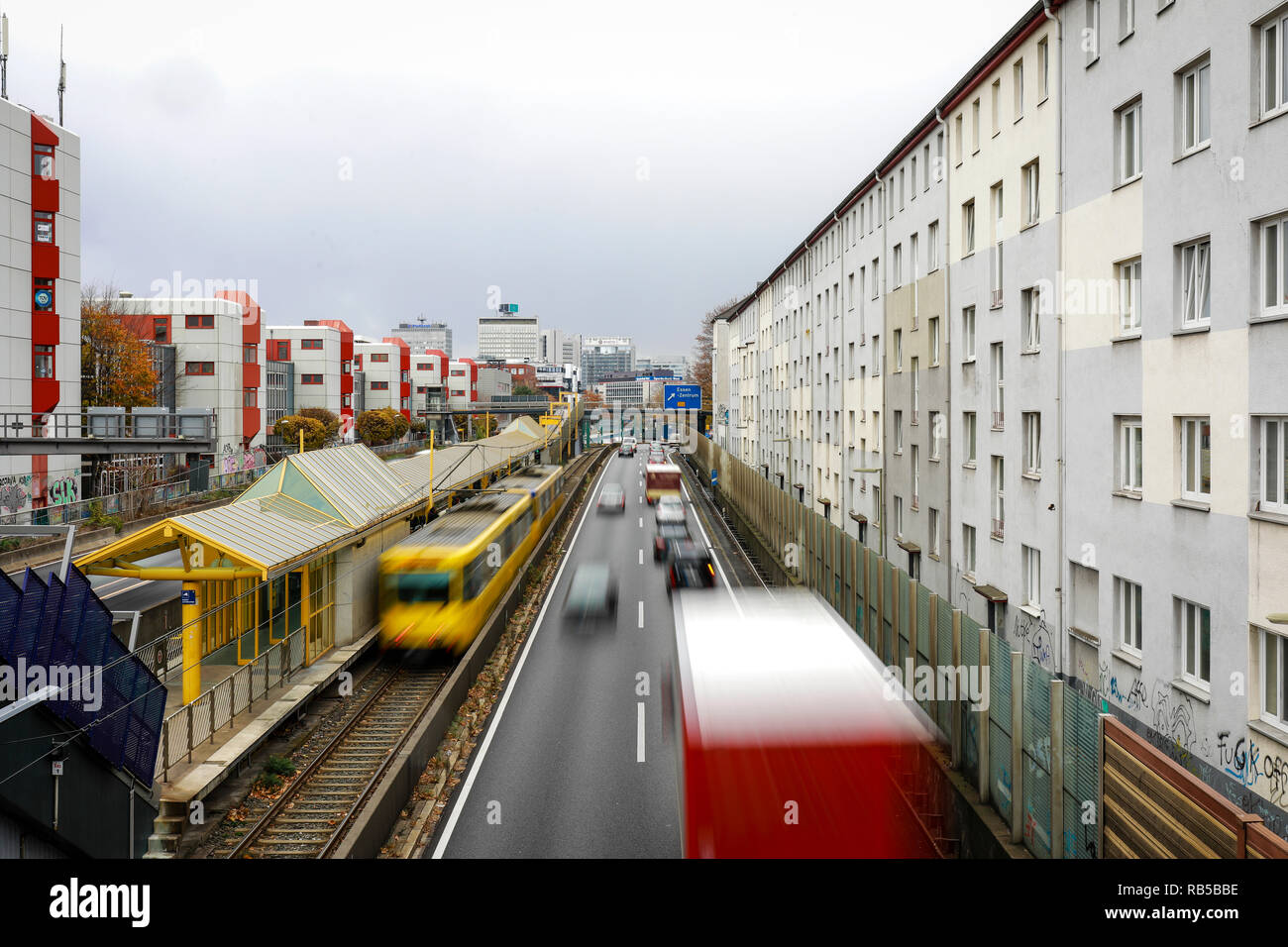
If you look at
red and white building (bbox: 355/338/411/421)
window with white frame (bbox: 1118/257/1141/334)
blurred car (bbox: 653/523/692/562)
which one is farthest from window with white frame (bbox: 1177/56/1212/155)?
red and white building (bbox: 355/338/411/421)

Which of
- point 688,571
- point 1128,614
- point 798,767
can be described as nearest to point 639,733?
point 1128,614

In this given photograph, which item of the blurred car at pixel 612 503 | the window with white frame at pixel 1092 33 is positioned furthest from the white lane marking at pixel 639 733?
the blurred car at pixel 612 503

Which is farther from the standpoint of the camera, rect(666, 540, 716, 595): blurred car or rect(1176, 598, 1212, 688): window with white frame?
rect(666, 540, 716, 595): blurred car

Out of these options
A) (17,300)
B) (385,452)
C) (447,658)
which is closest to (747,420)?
(385,452)

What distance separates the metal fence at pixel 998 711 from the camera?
7818 mm

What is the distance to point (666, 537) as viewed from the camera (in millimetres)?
36000

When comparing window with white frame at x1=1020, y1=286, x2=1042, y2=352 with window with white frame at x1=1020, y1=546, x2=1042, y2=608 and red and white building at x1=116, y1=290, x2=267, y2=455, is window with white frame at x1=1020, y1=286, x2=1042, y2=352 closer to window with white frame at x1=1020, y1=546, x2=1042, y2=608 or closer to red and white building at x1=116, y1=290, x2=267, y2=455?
window with white frame at x1=1020, y1=546, x2=1042, y2=608

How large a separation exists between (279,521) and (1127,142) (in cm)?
1664

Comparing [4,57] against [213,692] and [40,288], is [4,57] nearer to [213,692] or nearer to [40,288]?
[40,288]

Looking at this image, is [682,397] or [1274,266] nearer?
[1274,266]

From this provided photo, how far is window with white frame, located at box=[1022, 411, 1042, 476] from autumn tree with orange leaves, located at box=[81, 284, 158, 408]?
2003 inches

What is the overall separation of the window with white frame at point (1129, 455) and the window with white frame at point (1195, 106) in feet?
14.5

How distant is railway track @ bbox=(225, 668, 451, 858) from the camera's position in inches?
432

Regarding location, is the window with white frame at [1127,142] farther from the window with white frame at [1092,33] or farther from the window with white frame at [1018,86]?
the window with white frame at [1018,86]
